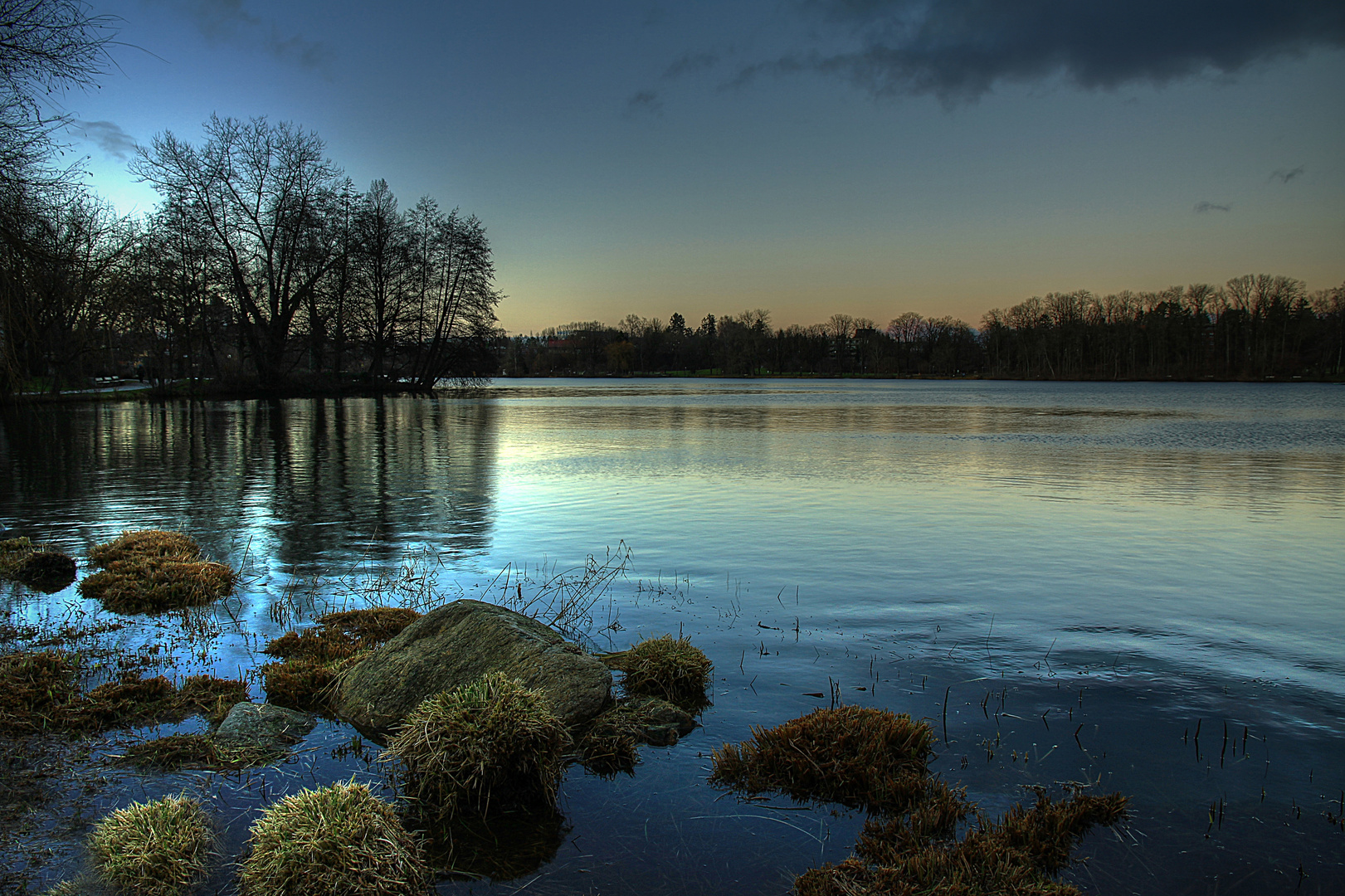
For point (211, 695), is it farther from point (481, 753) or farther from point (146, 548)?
point (146, 548)

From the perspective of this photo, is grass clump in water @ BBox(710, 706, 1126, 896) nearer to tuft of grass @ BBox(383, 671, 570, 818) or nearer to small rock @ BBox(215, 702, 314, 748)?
tuft of grass @ BBox(383, 671, 570, 818)

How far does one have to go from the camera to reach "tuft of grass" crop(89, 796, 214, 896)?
13.8 ft

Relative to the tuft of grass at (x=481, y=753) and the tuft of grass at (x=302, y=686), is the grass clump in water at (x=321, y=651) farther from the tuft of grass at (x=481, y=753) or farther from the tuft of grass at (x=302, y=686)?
the tuft of grass at (x=481, y=753)

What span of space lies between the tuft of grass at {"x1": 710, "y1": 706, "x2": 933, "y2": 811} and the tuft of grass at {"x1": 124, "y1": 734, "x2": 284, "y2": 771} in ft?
10.6

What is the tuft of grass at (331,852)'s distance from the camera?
406 centimetres

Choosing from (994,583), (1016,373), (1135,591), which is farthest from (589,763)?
(1016,373)

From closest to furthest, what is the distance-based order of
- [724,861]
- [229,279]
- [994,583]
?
[724,861] → [994,583] → [229,279]

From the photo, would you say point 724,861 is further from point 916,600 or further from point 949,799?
point 916,600

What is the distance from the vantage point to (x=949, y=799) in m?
5.15

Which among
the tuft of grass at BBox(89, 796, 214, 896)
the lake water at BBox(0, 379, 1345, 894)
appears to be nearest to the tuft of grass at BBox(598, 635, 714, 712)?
the lake water at BBox(0, 379, 1345, 894)

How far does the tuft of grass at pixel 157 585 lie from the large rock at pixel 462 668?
4420mm

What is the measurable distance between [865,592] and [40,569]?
1148 cm

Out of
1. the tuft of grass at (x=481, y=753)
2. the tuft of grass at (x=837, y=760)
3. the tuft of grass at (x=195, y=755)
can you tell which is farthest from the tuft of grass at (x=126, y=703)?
the tuft of grass at (x=837, y=760)

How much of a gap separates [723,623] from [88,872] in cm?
656
